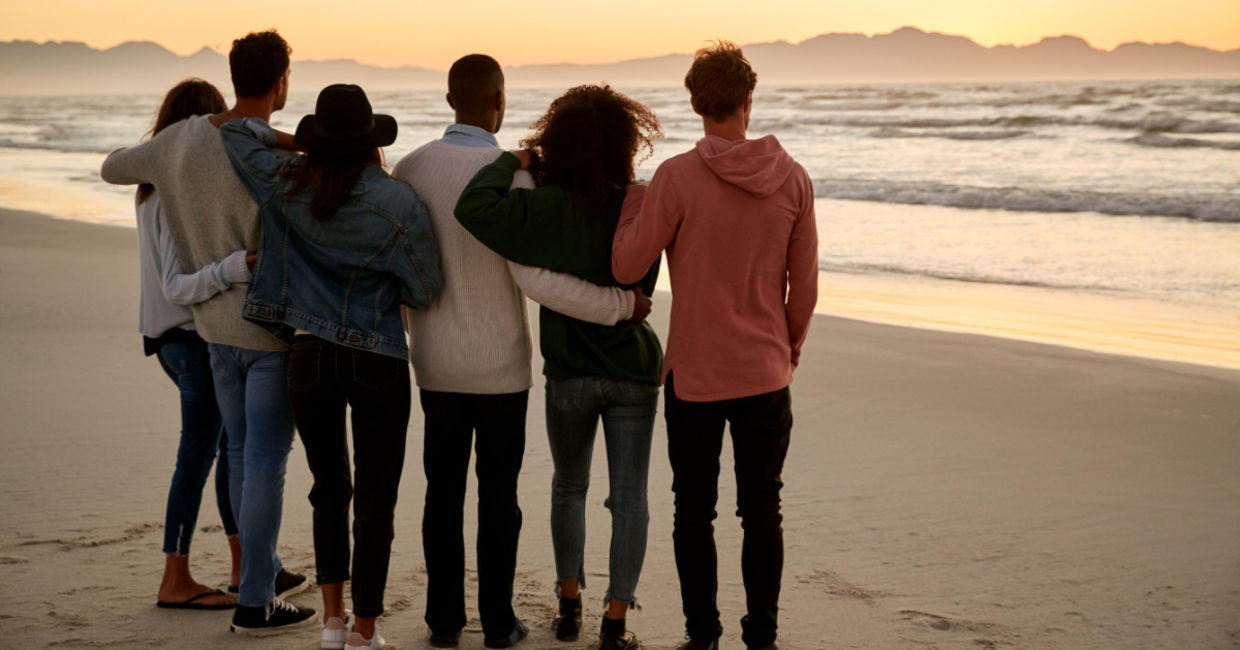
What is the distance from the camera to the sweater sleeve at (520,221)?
2.92 meters

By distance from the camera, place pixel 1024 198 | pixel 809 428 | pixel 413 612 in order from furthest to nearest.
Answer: pixel 1024 198
pixel 809 428
pixel 413 612

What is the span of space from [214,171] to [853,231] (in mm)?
12255

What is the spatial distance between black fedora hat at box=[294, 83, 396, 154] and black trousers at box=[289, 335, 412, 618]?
52 centimetres

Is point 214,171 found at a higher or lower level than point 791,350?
higher

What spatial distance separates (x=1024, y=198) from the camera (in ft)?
58.0

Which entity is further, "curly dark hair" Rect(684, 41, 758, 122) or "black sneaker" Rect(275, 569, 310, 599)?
"black sneaker" Rect(275, 569, 310, 599)

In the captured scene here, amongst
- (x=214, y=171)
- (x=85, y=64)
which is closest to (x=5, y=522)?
(x=214, y=171)

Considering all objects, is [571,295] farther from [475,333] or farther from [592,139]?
[592,139]

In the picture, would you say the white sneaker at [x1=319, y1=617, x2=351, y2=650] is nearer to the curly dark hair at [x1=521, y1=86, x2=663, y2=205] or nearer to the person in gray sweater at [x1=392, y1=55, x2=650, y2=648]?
the person in gray sweater at [x1=392, y1=55, x2=650, y2=648]

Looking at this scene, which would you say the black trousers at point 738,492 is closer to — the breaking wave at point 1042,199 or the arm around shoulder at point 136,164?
the arm around shoulder at point 136,164

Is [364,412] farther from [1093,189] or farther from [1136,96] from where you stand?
[1136,96]

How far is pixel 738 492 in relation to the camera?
3045mm

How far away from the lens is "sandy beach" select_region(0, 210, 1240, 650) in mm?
3502

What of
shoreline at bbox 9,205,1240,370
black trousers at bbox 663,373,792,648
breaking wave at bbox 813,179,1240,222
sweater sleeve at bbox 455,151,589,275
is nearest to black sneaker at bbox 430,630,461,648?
black trousers at bbox 663,373,792,648
